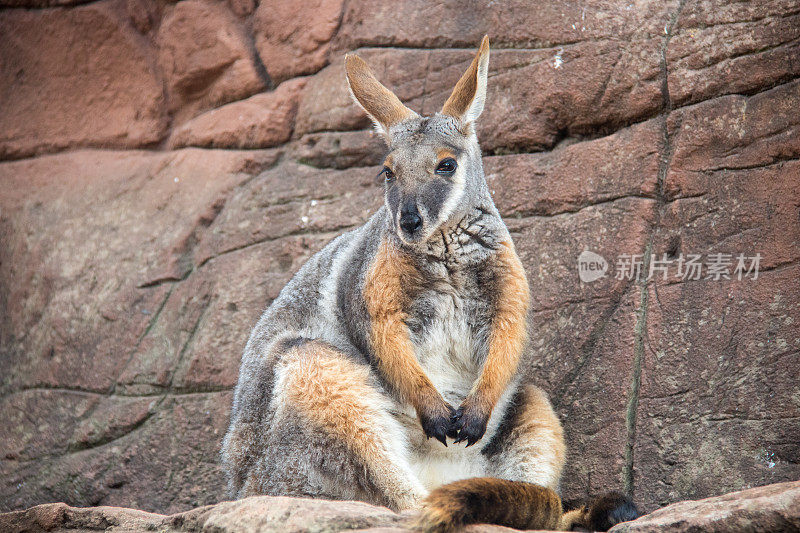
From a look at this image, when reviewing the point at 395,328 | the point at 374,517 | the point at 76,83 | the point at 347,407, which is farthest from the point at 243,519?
the point at 76,83

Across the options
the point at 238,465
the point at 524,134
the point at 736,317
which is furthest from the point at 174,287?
the point at 736,317

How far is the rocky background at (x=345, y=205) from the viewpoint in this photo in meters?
5.95

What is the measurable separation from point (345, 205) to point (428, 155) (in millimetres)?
2561

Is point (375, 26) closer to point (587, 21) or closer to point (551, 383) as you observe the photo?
point (587, 21)

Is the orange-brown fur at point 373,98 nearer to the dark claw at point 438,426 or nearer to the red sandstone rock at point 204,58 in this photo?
the dark claw at point 438,426

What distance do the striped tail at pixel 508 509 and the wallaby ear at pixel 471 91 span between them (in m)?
2.57

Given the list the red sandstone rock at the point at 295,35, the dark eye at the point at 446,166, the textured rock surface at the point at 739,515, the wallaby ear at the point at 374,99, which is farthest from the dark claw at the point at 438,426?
the red sandstone rock at the point at 295,35

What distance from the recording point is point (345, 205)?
25.4 ft

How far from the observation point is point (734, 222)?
6.18 m

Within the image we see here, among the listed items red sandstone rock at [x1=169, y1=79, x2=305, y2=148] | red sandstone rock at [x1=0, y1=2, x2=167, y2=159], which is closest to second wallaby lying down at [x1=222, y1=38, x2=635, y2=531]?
red sandstone rock at [x1=169, y1=79, x2=305, y2=148]

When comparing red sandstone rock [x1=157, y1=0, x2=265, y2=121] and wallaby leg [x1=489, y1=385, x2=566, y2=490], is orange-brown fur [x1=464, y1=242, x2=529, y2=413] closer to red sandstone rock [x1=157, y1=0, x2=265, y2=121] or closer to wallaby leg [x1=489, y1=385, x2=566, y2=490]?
wallaby leg [x1=489, y1=385, x2=566, y2=490]

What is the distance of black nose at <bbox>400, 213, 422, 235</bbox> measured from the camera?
501cm

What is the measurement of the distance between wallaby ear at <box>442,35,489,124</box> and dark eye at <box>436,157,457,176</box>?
428mm

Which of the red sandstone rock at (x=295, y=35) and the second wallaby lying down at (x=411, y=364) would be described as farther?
the red sandstone rock at (x=295, y=35)
